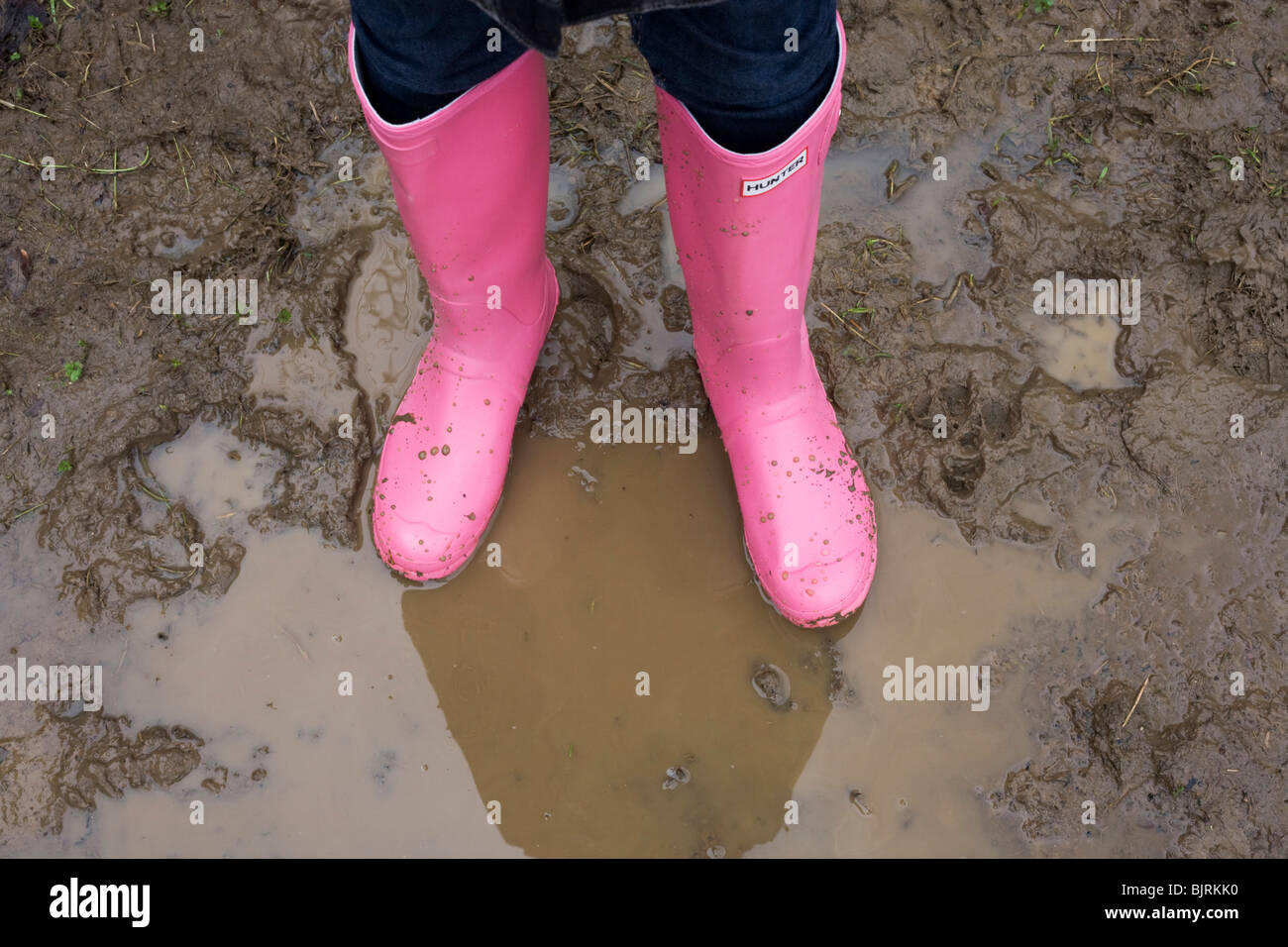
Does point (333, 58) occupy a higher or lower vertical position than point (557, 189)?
higher

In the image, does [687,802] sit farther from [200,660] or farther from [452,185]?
[452,185]

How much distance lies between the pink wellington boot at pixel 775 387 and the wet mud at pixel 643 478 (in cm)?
11

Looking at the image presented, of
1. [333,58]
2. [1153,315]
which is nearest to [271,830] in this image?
[333,58]

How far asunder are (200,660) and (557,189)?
121 centimetres

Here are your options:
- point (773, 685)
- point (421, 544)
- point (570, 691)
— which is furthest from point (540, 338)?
point (773, 685)

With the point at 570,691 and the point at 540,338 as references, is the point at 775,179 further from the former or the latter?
the point at 570,691

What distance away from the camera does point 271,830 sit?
168cm

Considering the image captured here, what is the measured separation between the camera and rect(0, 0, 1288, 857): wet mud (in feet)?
5.50

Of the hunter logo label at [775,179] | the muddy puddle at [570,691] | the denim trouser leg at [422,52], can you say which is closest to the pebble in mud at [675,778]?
the muddy puddle at [570,691]

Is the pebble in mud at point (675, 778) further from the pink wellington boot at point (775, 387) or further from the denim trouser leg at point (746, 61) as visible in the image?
the denim trouser leg at point (746, 61)

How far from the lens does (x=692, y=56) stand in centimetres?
105

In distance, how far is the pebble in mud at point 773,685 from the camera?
1710mm

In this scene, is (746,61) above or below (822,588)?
above

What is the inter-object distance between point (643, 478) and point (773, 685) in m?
0.47
